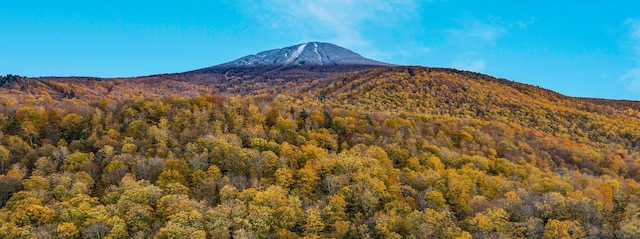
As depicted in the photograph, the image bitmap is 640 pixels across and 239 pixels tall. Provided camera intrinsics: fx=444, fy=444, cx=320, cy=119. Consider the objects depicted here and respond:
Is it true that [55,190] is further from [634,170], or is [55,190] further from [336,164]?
[634,170]

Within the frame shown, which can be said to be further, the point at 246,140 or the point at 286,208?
the point at 246,140

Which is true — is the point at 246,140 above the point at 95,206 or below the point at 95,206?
above

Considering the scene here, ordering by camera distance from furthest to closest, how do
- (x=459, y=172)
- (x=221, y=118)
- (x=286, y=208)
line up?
(x=221, y=118), (x=459, y=172), (x=286, y=208)

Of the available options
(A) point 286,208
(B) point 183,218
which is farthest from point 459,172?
(B) point 183,218
